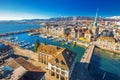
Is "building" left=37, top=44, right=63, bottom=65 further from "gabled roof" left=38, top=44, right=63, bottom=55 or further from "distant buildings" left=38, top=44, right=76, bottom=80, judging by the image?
"distant buildings" left=38, top=44, right=76, bottom=80

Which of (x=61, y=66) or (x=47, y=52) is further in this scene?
(x=47, y=52)

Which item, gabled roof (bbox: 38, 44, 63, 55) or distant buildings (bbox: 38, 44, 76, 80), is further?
gabled roof (bbox: 38, 44, 63, 55)

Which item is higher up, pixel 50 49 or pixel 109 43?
pixel 50 49

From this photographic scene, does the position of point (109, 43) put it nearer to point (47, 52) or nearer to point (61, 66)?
point (47, 52)

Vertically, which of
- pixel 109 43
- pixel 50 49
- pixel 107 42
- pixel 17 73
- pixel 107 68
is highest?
pixel 17 73

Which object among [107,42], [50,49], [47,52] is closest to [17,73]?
[47,52]

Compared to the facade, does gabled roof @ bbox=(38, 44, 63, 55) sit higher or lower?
higher

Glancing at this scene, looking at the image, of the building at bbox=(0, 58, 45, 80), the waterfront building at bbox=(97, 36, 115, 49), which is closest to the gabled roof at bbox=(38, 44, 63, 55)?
the building at bbox=(0, 58, 45, 80)

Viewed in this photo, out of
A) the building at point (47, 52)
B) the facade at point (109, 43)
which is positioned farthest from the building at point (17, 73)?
the facade at point (109, 43)

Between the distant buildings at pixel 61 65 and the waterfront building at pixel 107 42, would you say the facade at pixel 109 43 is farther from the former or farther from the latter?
the distant buildings at pixel 61 65

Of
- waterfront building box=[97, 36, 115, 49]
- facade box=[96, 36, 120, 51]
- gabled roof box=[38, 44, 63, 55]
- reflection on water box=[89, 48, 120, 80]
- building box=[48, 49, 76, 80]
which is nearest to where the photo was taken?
building box=[48, 49, 76, 80]

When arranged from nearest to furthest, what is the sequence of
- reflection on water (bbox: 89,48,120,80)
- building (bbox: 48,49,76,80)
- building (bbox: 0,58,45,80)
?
building (bbox: 0,58,45,80), building (bbox: 48,49,76,80), reflection on water (bbox: 89,48,120,80)

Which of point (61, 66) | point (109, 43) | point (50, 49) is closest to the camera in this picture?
point (61, 66)

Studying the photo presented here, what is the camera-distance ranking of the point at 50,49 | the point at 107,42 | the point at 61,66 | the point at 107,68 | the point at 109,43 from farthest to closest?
A: the point at 107,42
the point at 109,43
the point at 107,68
the point at 50,49
the point at 61,66
